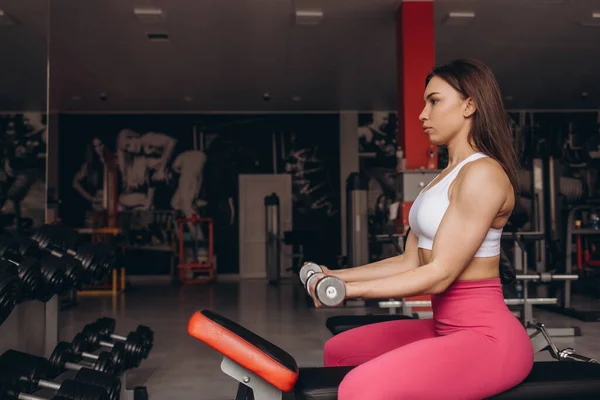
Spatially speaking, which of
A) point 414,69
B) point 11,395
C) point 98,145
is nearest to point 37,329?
point 11,395

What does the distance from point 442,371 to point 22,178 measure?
3.27 meters

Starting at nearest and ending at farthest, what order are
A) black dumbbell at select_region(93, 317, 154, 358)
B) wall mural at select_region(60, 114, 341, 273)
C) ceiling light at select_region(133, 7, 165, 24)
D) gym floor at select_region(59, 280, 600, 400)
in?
black dumbbell at select_region(93, 317, 154, 358)
gym floor at select_region(59, 280, 600, 400)
ceiling light at select_region(133, 7, 165, 24)
wall mural at select_region(60, 114, 341, 273)

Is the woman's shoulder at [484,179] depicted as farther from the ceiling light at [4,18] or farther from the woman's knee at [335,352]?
the ceiling light at [4,18]

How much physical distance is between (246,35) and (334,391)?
5207 mm

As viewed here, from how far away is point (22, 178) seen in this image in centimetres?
357

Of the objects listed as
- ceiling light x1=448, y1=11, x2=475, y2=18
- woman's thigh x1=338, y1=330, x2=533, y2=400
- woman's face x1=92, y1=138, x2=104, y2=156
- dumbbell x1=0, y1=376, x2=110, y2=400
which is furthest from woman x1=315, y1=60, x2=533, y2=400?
woman's face x1=92, y1=138, x2=104, y2=156

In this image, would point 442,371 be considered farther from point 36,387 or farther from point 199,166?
point 199,166

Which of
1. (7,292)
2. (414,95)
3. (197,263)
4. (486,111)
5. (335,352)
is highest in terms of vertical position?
(414,95)

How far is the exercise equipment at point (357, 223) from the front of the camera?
6.40 metres

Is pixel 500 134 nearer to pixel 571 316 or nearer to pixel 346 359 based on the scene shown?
pixel 346 359

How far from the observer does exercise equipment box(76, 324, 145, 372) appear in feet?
8.11

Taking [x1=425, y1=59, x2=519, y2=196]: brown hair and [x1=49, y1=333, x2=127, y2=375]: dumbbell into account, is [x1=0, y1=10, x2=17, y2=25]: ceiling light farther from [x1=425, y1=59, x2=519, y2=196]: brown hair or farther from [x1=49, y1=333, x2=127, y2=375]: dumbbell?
[x1=425, y1=59, x2=519, y2=196]: brown hair

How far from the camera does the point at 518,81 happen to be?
7793 mm

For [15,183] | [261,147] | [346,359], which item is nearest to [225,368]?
[346,359]
